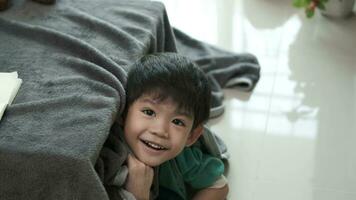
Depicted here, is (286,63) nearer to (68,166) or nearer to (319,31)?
(319,31)

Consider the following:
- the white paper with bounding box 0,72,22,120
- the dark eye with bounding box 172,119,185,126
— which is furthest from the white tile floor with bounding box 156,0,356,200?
the white paper with bounding box 0,72,22,120

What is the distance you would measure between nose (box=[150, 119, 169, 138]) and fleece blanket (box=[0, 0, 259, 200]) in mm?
82

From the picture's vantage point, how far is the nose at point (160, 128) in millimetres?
992

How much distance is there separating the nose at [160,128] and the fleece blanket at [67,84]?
82 mm

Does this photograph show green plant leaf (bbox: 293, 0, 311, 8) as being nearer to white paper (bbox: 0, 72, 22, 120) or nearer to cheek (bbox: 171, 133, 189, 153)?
cheek (bbox: 171, 133, 189, 153)

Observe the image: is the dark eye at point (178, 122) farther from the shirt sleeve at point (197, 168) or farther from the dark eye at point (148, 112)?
the shirt sleeve at point (197, 168)

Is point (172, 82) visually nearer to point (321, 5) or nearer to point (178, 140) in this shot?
point (178, 140)

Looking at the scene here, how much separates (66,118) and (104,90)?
117 mm

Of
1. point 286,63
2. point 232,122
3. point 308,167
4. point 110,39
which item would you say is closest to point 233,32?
point 286,63

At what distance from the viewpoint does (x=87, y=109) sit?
3.04 feet

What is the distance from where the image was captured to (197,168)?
1199 millimetres

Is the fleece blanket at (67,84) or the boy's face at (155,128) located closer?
the fleece blanket at (67,84)

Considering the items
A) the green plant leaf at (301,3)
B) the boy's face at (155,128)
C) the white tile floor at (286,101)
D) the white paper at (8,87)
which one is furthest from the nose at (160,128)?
the green plant leaf at (301,3)

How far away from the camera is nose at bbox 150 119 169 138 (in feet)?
3.25
